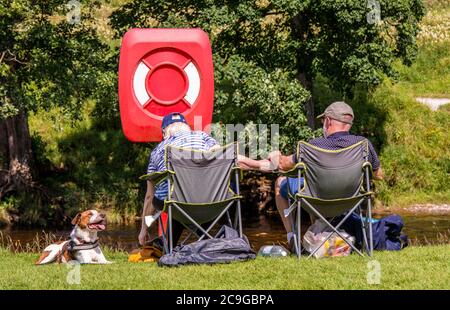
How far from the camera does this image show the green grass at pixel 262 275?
20.7ft

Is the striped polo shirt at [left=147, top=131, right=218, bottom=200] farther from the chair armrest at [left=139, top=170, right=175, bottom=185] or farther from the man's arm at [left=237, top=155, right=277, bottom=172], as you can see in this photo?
the man's arm at [left=237, top=155, right=277, bottom=172]

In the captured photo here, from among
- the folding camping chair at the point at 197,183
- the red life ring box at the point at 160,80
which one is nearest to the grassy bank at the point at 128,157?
the red life ring box at the point at 160,80

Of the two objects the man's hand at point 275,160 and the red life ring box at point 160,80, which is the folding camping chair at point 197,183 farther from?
the red life ring box at point 160,80

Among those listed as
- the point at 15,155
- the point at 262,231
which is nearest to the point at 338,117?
the point at 262,231

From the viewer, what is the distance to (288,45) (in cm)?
1844

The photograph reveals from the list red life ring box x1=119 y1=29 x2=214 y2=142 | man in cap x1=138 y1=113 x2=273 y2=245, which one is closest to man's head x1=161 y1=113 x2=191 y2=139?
man in cap x1=138 y1=113 x2=273 y2=245

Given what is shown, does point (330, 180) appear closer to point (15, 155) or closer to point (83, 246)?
point (83, 246)

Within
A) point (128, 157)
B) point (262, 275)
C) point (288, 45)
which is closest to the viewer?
point (262, 275)

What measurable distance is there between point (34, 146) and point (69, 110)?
297 cm

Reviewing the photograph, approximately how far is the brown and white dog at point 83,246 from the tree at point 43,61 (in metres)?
8.34

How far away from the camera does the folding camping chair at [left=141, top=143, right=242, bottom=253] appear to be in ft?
24.9

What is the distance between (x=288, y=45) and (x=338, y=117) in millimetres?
10813

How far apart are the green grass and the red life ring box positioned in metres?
2.36
